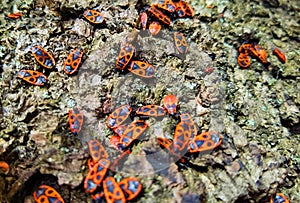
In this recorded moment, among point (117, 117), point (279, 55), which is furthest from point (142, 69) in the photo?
point (279, 55)

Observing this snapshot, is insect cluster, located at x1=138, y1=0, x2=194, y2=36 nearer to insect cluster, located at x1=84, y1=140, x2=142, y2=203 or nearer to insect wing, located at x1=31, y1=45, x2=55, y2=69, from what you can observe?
insect wing, located at x1=31, y1=45, x2=55, y2=69

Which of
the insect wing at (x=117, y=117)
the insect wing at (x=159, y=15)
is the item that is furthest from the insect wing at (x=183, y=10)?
the insect wing at (x=117, y=117)

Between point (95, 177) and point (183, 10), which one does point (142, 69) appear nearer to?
point (183, 10)

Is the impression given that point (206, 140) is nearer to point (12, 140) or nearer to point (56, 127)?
point (56, 127)

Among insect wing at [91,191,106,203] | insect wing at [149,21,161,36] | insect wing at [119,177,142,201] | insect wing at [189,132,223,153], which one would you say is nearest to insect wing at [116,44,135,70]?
insect wing at [149,21,161,36]

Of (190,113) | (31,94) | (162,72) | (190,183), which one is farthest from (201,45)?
(31,94)

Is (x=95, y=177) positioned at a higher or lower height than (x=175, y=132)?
lower
